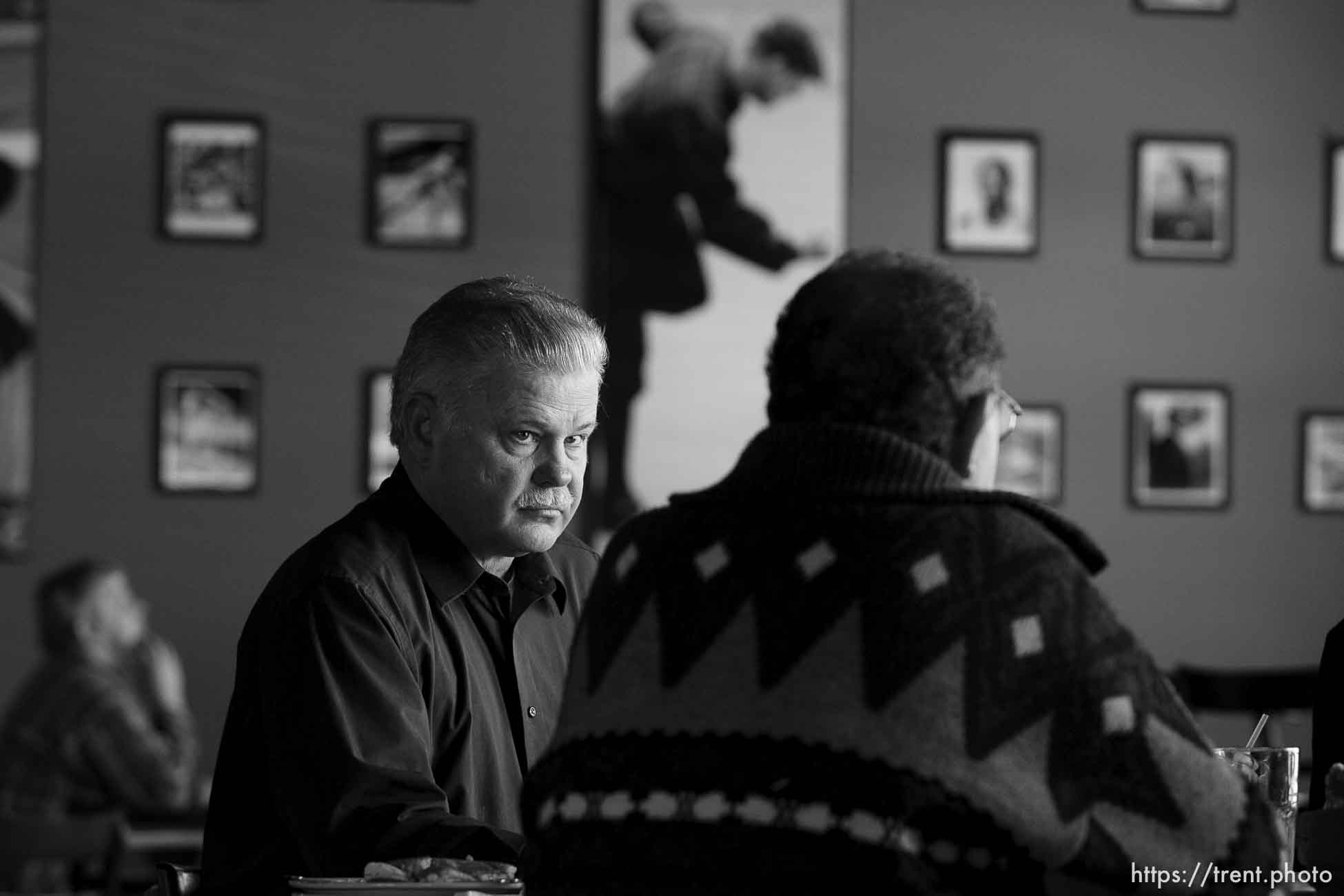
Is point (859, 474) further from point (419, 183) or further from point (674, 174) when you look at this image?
point (419, 183)

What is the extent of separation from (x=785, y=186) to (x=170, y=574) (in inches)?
104

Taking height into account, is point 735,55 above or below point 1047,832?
above

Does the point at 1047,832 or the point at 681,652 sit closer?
the point at 1047,832

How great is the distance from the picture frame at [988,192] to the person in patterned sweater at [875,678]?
19.6 ft

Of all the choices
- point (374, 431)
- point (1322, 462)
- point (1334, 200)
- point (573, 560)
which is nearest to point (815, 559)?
point (573, 560)

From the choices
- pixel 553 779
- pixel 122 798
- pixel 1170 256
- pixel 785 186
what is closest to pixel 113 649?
pixel 122 798

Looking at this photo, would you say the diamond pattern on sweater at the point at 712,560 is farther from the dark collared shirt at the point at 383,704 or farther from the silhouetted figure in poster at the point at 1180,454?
the silhouetted figure in poster at the point at 1180,454

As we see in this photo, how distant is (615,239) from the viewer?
7.19 metres

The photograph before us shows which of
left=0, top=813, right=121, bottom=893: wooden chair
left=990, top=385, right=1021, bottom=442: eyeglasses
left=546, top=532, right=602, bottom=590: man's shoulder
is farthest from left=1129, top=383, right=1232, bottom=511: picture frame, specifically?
left=990, top=385, right=1021, bottom=442: eyeglasses

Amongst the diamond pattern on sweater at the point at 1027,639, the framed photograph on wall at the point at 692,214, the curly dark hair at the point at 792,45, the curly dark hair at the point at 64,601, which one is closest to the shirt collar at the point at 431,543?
the diamond pattern on sweater at the point at 1027,639

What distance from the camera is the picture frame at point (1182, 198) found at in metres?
7.47

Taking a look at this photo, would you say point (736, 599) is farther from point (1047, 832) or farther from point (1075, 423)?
point (1075, 423)

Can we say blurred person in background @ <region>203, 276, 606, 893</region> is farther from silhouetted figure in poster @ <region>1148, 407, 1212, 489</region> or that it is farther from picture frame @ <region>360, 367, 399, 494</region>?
silhouetted figure in poster @ <region>1148, 407, 1212, 489</region>

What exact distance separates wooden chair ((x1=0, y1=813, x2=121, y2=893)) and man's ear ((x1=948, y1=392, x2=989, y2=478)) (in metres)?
4.18
